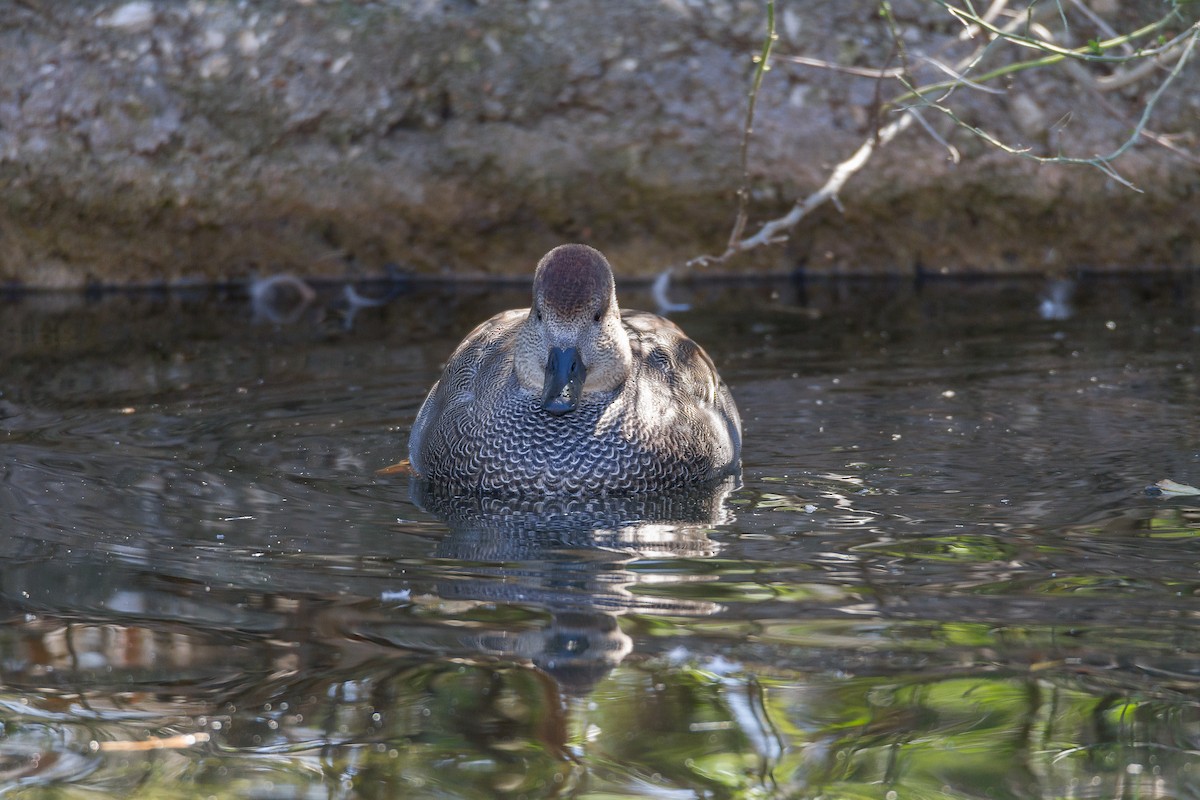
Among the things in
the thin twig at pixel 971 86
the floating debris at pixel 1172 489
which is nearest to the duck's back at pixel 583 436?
the thin twig at pixel 971 86

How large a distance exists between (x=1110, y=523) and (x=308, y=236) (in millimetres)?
6838

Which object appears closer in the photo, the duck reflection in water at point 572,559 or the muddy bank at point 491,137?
the duck reflection in water at point 572,559

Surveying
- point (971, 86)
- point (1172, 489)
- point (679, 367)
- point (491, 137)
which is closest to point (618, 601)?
point (679, 367)

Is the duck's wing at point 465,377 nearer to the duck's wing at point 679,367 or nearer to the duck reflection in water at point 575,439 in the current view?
the duck reflection in water at point 575,439

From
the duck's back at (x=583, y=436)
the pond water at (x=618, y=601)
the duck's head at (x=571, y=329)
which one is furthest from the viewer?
the duck's back at (x=583, y=436)

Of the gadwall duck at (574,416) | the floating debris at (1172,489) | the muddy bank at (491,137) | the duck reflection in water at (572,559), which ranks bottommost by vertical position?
the duck reflection in water at (572,559)

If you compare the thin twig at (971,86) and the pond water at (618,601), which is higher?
the thin twig at (971,86)

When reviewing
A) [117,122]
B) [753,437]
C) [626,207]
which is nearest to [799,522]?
[753,437]

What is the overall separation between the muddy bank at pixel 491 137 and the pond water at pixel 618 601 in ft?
10.2

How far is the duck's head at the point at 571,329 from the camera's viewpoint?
5.45 meters

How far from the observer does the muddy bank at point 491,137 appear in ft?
33.8

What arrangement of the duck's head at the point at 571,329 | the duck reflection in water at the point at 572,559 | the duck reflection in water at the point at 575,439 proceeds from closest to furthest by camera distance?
the duck reflection in water at the point at 572,559 → the duck reflection in water at the point at 575,439 → the duck's head at the point at 571,329

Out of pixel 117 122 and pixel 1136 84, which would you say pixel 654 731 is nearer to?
pixel 117 122

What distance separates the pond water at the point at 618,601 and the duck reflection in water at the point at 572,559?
2 cm
